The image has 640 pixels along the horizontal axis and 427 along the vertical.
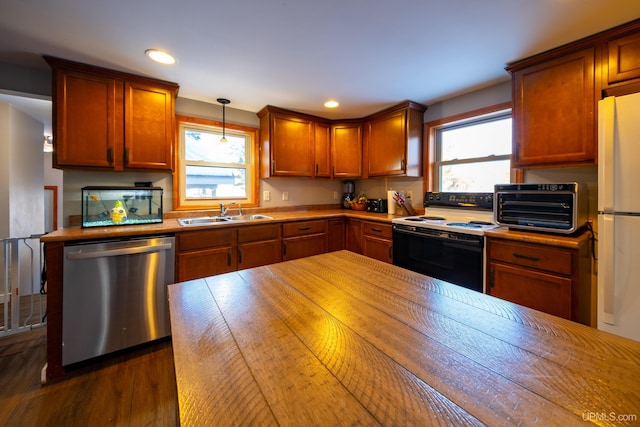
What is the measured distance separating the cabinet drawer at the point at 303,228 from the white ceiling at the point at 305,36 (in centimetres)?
142

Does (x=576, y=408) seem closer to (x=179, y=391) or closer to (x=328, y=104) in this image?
(x=179, y=391)

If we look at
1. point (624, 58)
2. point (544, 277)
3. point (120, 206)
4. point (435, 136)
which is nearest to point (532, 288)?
point (544, 277)

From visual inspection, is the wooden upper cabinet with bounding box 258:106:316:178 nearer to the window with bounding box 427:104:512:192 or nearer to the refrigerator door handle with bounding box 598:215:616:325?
the window with bounding box 427:104:512:192

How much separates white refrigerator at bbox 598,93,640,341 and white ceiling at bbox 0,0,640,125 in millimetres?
651

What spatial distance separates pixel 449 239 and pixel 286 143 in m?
2.07

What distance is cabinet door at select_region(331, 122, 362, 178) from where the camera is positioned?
3.54 metres

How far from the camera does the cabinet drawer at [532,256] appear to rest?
1.68 m

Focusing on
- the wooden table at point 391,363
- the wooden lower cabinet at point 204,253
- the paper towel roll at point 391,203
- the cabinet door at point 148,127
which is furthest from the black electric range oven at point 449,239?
the cabinet door at point 148,127

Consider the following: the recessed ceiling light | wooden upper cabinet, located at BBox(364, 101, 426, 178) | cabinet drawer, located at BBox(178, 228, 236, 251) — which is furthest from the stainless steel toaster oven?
the recessed ceiling light

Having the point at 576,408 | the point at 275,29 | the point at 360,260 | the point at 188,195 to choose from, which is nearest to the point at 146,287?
the point at 188,195

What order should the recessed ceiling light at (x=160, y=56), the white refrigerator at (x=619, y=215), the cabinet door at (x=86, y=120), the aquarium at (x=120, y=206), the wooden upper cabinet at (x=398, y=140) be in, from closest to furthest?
1. the white refrigerator at (x=619, y=215)
2. the recessed ceiling light at (x=160, y=56)
3. the cabinet door at (x=86, y=120)
4. the aquarium at (x=120, y=206)
5. the wooden upper cabinet at (x=398, y=140)

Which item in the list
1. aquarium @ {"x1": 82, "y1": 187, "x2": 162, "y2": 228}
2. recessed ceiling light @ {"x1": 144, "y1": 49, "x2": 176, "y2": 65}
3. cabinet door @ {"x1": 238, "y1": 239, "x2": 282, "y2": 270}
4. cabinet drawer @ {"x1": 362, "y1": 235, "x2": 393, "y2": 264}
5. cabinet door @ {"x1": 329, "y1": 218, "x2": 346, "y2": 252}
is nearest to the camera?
recessed ceiling light @ {"x1": 144, "y1": 49, "x2": 176, "y2": 65}

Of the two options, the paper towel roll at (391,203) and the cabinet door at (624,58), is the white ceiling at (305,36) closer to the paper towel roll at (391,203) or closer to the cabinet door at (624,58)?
the cabinet door at (624,58)

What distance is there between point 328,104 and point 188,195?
1.86 m
